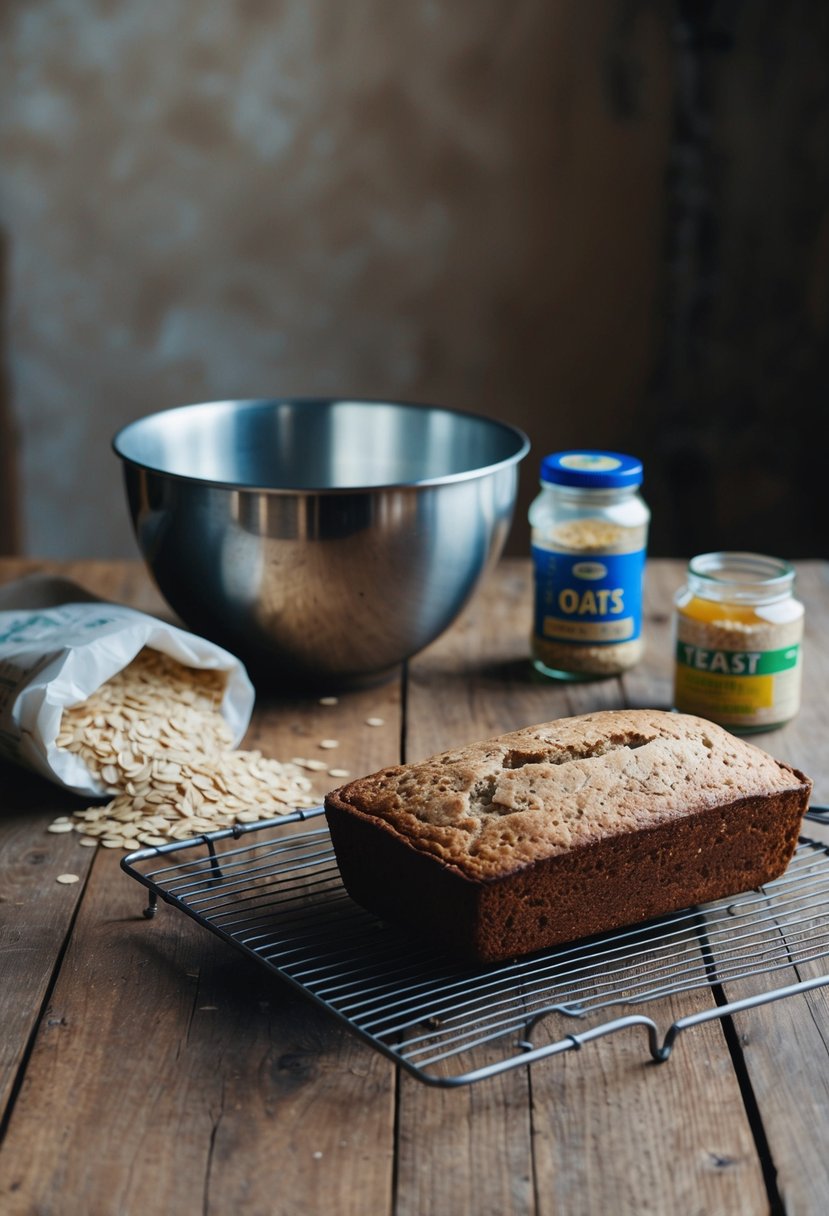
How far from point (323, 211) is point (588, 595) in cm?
168

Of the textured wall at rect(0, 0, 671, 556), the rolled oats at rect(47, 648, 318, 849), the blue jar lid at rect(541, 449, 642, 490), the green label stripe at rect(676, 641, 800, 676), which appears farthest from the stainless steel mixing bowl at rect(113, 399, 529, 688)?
the textured wall at rect(0, 0, 671, 556)

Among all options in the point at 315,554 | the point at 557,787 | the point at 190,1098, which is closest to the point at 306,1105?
the point at 190,1098

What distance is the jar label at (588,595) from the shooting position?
4.79 ft

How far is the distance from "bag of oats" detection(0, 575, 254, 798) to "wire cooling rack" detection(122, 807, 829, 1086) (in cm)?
17

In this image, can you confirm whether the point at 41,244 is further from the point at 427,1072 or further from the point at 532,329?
the point at 427,1072

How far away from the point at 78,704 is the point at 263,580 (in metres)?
0.24

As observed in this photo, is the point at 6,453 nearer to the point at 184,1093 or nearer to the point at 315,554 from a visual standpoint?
the point at 315,554

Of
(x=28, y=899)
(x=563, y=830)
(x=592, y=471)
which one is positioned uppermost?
(x=592, y=471)

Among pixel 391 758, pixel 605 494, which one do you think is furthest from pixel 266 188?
pixel 391 758

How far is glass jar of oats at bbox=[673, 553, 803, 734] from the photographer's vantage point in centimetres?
136

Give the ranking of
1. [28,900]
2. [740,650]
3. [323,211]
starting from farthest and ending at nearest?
1. [323,211]
2. [740,650]
3. [28,900]

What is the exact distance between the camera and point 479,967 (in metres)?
0.91

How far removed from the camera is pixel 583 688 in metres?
1.52

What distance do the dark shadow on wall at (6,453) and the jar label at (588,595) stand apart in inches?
72.2
